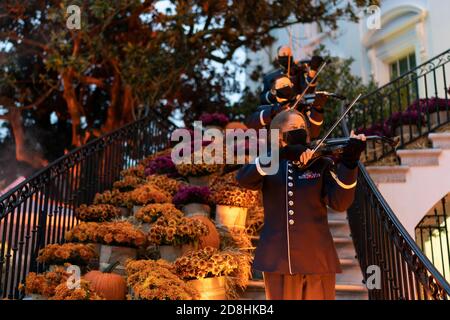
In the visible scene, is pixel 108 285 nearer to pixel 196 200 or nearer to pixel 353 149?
pixel 196 200

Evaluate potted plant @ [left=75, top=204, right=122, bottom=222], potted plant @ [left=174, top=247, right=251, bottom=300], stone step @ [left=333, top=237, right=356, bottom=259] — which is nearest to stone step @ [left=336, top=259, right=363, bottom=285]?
stone step @ [left=333, top=237, right=356, bottom=259]

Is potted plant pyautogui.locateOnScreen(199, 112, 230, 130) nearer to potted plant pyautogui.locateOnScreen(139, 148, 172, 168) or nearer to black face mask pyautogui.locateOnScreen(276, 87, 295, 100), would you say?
potted plant pyautogui.locateOnScreen(139, 148, 172, 168)

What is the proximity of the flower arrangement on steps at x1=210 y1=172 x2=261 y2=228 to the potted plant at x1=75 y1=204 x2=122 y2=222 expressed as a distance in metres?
1.26

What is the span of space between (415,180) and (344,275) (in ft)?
6.55

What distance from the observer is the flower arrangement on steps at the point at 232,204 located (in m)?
4.92

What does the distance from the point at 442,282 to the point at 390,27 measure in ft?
29.0

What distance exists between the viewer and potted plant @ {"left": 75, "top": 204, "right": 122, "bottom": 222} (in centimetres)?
526

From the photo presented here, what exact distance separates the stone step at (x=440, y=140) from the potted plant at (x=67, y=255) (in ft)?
14.1

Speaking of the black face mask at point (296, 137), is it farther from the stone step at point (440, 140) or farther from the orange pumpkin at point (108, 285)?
the stone step at point (440, 140)

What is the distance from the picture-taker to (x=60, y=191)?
215 inches

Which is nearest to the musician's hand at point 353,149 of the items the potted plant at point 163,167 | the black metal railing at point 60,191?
the black metal railing at point 60,191

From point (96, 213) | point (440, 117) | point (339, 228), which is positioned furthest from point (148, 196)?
point (440, 117)

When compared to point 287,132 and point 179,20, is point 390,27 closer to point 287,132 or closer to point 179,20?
point 179,20
